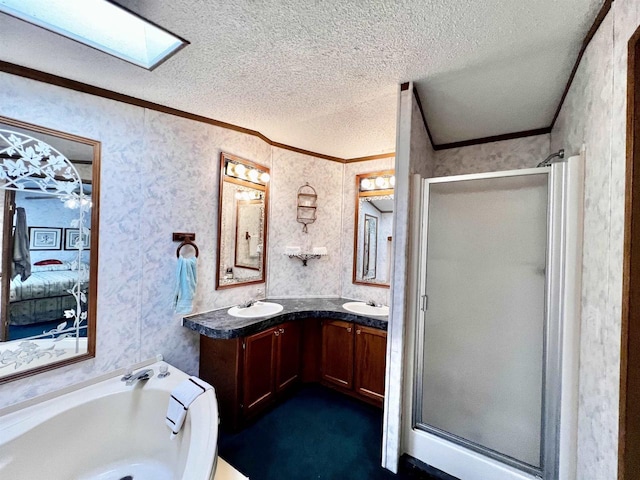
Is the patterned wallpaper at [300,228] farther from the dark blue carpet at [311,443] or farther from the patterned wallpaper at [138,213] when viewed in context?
the dark blue carpet at [311,443]

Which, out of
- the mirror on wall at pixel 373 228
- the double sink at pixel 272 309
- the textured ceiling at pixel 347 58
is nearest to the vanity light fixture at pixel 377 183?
the mirror on wall at pixel 373 228

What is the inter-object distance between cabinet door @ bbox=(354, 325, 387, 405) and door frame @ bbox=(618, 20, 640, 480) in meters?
1.57

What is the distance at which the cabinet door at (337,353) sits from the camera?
2549 millimetres

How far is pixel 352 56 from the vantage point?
4.67 feet

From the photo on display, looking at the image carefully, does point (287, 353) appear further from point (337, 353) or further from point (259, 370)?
point (337, 353)

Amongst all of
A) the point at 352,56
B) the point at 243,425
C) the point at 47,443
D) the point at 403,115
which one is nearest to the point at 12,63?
the point at 352,56

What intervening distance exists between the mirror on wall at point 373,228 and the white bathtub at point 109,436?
6.31 ft

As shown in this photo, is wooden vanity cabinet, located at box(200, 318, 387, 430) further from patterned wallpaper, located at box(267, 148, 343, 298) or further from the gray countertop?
patterned wallpaper, located at box(267, 148, 343, 298)

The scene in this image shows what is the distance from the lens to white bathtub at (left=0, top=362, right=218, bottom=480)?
1.32 metres

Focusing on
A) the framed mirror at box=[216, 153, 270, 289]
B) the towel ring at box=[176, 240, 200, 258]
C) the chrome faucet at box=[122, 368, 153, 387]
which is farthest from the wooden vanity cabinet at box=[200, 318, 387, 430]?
the towel ring at box=[176, 240, 200, 258]

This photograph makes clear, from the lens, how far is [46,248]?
156cm

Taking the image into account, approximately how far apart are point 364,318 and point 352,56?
1.99 metres

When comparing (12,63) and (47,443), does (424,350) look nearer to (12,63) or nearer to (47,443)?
(47,443)

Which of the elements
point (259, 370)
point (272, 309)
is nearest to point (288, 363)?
point (259, 370)
